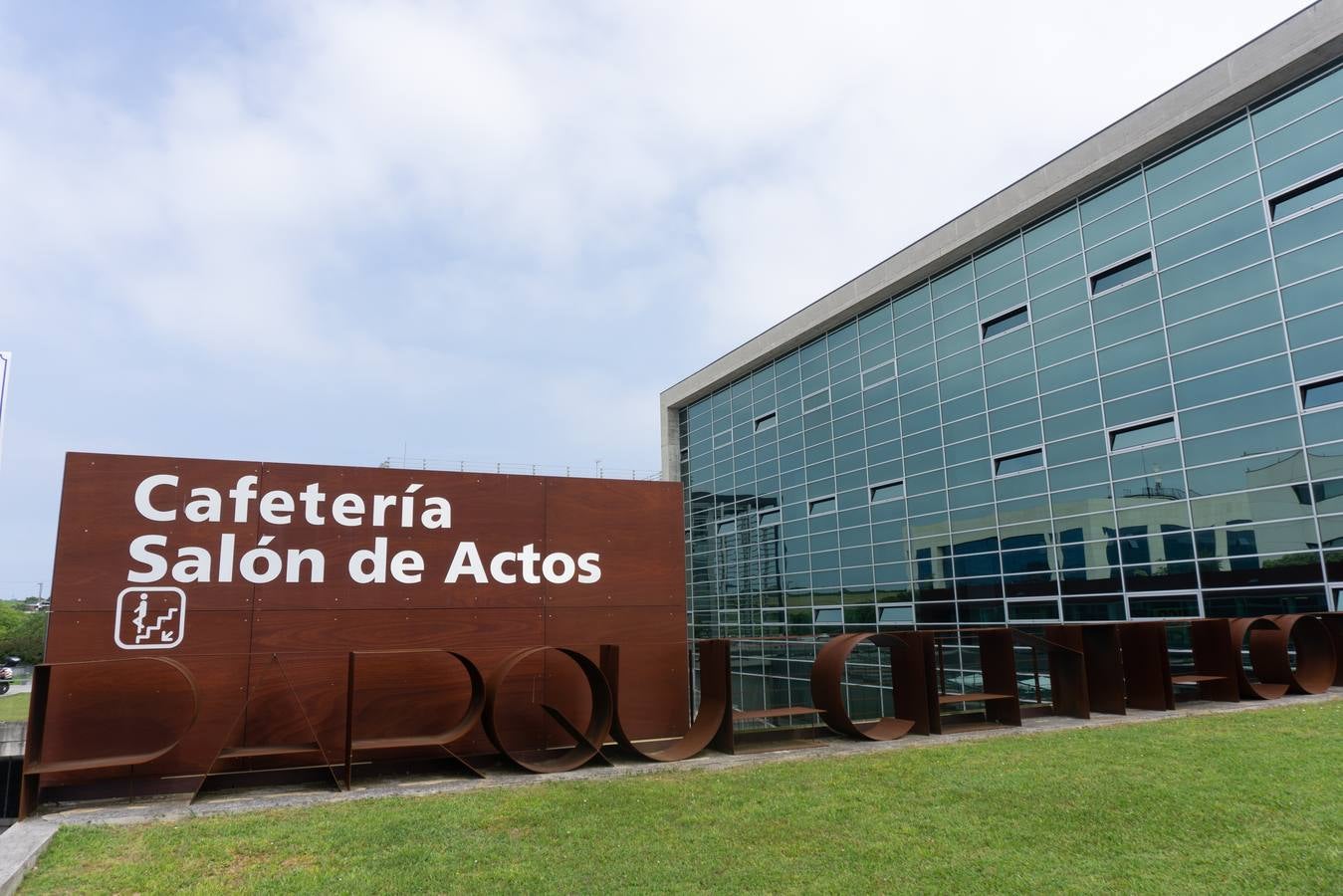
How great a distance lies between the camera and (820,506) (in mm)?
32906

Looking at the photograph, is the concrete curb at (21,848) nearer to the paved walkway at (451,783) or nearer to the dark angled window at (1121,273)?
the paved walkway at (451,783)

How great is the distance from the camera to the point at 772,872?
15.6 ft

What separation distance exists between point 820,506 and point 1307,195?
18.0 metres

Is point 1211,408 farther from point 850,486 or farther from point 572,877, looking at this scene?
point 572,877

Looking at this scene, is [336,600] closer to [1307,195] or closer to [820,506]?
[1307,195]

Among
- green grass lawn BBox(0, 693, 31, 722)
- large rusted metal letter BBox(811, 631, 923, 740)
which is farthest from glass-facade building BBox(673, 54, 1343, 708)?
green grass lawn BBox(0, 693, 31, 722)

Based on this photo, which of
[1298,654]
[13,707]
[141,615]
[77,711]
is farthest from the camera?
[13,707]

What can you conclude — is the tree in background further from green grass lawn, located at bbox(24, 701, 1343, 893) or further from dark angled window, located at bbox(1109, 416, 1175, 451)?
green grass lawn, located at bbox(24, 701, 1343, 893)

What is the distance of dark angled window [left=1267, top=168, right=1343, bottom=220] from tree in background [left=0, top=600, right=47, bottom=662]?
335 ft

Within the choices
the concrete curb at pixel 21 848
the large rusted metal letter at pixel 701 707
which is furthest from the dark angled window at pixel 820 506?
the concrete curb at pixel 21 848

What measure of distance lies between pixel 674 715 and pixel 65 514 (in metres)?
6.01

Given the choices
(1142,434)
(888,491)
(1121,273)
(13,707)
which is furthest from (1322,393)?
(13,707)

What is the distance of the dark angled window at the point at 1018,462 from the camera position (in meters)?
24.2

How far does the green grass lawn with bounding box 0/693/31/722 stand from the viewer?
33.8 m
